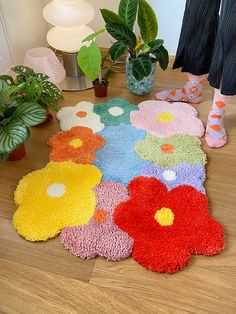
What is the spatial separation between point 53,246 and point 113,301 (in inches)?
10.7

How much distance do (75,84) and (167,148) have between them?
0.72 meters

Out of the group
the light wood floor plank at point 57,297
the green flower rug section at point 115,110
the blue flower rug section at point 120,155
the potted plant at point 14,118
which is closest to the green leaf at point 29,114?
the potted plant at point 14,118

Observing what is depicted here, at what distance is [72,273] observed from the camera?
999mm

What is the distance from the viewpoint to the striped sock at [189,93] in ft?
5.12

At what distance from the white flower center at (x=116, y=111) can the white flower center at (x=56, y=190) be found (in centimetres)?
51

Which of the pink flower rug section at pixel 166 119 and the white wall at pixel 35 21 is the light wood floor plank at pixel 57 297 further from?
the white wall at pixel 35 21

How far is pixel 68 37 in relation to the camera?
1.65m

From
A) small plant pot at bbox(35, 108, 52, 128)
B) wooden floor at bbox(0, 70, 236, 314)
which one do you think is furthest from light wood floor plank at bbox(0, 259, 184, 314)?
small plant pot at bbox(35, 108, 52, 128)

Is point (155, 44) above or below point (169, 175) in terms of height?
above

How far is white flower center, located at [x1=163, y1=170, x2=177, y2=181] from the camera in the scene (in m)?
1.25

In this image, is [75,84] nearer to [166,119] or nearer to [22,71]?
[22,71]

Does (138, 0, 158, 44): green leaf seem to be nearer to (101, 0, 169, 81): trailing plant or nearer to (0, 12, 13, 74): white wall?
(101, 0, 169, 81): trailing plant

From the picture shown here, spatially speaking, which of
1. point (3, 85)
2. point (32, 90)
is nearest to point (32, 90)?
point (32, 90)

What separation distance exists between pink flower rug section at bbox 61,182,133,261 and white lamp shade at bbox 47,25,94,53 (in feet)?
2.94
